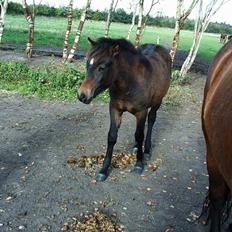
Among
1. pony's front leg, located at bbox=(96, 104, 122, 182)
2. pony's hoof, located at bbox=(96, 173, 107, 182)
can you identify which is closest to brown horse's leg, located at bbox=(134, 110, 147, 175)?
pony's front leg, located at bbox=(96, 104, 122, 182)

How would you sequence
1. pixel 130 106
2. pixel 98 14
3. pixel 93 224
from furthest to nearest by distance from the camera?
pixel 98 14 → pixel 130 106 → pixel 93 224

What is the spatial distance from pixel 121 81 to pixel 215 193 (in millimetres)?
1787

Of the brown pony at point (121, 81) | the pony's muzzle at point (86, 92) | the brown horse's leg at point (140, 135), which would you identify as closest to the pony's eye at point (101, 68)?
the brown pony at point (121, 81)

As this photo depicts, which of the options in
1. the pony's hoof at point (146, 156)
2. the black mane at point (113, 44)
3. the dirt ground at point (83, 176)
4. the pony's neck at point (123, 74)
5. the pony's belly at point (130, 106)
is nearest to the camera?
the dirt ground at point (83, 176)

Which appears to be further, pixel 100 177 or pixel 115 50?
pixel 100 177

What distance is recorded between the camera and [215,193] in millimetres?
3291

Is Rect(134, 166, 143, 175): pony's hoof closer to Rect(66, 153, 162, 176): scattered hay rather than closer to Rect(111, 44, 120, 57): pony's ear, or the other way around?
Rect(66, 153, 162, 176): scattered hay

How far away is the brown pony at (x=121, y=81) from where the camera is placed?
410cm

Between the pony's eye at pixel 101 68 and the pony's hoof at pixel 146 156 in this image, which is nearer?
the pony's eye at pixel 101 68

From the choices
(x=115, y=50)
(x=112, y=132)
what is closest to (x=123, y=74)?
(x=115, y=50)

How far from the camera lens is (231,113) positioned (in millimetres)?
2244

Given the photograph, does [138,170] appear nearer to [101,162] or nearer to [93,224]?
[101,162]

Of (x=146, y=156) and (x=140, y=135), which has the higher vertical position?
(x=140, y=135)

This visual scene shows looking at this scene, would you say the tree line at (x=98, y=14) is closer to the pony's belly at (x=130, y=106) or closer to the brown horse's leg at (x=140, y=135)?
the brown horse's leg at (x=140, y=135)
